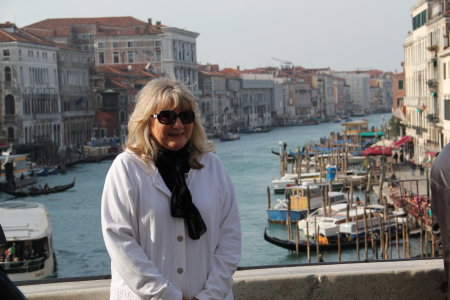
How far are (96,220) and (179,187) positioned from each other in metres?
10.9

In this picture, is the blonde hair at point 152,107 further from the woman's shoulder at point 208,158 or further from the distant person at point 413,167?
the distant person at point 413,167

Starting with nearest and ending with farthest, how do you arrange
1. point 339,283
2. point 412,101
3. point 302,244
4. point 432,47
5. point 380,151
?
point 339,283, point 302,244, point 432,47, point 412,101, point 380,151

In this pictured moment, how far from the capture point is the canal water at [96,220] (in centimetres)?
868

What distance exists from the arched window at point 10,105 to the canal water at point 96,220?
2681mm

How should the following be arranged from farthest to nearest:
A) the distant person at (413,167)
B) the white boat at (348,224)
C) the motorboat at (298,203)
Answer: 1. the distant person at (413,167)
2. the motorboat at (298,203)
3. the white boat at (348,224)

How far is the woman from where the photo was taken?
42.8 inches

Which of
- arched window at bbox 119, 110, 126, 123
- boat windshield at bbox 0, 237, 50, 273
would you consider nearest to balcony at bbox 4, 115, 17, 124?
arched window at bbox 119, 110, 126, 123

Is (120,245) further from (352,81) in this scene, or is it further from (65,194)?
(352,81)

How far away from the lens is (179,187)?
112 centimetres

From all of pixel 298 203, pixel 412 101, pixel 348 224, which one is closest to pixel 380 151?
pixel 412 101

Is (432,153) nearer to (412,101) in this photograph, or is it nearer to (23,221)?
(412,101)

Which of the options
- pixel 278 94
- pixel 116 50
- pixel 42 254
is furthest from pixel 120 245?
pixel 278 94

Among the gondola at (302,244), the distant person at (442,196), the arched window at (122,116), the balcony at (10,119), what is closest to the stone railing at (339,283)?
the distant person at (442,196)

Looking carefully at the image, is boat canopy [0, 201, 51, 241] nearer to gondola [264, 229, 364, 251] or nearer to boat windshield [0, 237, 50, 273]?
boat windshield [0, 237, 50, 273]
